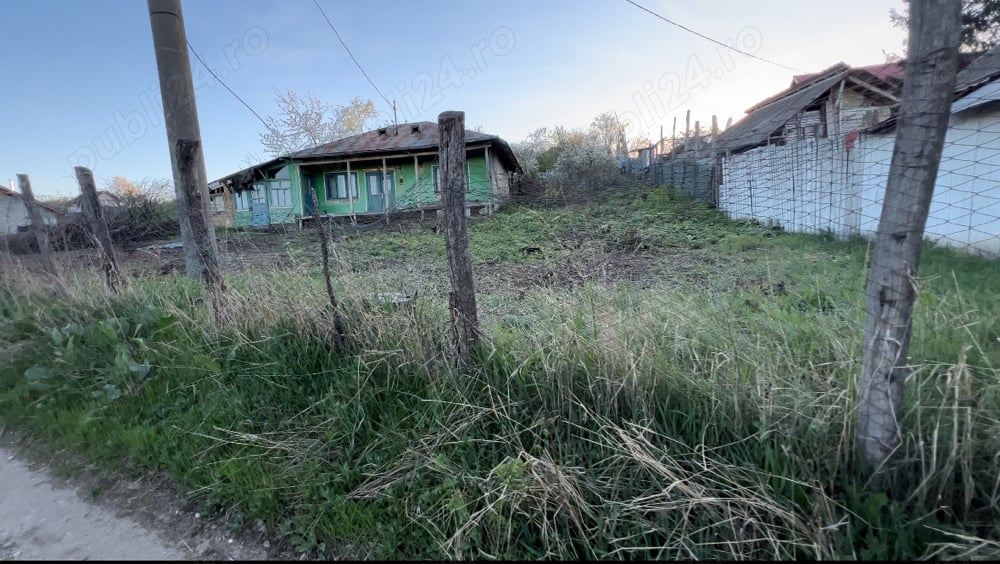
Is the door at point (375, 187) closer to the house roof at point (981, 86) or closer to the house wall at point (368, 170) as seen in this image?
the house wall at point (368, 170)

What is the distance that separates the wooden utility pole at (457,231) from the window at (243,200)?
80.2ft

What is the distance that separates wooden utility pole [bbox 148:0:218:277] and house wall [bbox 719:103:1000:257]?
5975 millimetres

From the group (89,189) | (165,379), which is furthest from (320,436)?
(89,189)

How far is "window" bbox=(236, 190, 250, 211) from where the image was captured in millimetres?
23250

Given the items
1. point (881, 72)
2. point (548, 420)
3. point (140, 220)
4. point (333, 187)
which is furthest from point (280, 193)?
point (881, 72)

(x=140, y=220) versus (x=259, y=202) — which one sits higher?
(x=259, y=202)

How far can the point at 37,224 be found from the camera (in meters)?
6.55

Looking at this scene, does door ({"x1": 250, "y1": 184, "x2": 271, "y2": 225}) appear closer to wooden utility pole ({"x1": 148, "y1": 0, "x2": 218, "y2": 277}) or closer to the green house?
the green house

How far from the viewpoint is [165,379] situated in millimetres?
3365

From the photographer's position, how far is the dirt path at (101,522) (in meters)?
2.02

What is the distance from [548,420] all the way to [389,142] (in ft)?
67.3

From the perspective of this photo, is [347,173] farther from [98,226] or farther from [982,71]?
[982,71]

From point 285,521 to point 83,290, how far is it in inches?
193

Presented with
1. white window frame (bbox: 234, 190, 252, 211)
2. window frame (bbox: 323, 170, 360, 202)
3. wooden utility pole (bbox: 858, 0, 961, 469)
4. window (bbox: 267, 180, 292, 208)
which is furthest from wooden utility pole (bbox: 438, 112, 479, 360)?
white window frame (bbox: 234, 190, 252, 211)
